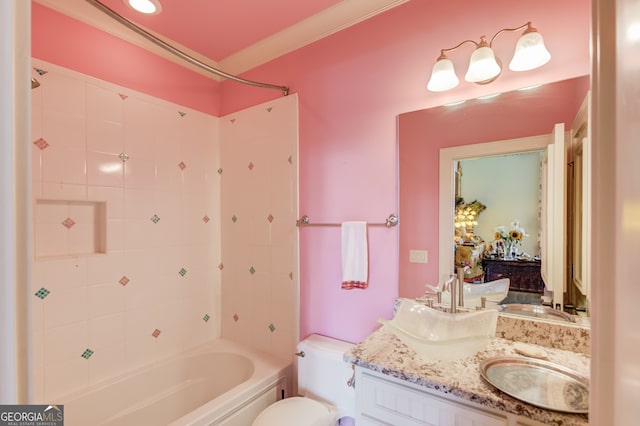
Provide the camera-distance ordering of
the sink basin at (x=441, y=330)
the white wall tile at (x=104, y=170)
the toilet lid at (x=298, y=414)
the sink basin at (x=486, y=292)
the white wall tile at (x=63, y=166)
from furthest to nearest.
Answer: the white wall tile at (x=104, y=170)
the white wall tile at (x=63, y=166)
the toilet lid at (x=298, y=414)
the sink basin at (x=486, y=292)
the sink basin at (x=441, y=330)

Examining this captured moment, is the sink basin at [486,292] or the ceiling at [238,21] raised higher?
the ceiling at [238,21]

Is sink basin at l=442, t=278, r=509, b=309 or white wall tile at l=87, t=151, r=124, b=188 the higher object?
white wall tile at l=87, t=151, r=124, b=188

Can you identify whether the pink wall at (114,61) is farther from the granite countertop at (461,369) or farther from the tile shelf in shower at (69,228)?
the granite countertop at (461,369)

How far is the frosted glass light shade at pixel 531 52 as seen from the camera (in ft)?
3.59

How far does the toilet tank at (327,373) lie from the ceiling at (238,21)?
188cm

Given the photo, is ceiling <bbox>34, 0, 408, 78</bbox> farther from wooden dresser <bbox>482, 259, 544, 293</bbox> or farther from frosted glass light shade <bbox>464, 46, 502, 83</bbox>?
wooden dresser <bbox>482, 259, 544, 293</bbox>

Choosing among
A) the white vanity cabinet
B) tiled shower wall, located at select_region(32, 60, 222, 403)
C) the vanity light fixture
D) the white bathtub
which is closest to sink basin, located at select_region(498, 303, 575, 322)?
the white vanity cabinet

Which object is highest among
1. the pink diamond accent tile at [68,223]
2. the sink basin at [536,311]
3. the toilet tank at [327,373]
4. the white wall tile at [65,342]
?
the pink diamond accent tile at [68,223]

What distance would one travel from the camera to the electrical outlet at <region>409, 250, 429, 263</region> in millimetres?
1433

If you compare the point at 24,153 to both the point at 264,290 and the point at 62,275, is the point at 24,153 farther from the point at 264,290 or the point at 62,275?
the point at 264,290

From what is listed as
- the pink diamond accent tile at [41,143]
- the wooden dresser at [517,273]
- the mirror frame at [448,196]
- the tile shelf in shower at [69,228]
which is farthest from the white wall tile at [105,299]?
the wooden dresser at [517,273]

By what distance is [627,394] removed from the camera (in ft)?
1.13

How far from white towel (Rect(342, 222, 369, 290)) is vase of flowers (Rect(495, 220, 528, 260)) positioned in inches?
25.3

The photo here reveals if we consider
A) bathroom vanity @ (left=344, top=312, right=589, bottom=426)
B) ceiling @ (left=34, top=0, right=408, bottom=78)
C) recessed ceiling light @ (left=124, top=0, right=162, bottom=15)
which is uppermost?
ceiling @ (left=34, top=0, right=408, bottom=78)
